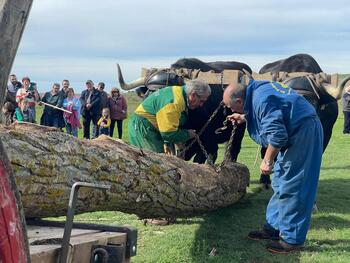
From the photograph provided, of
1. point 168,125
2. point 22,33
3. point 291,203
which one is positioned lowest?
point 291,203

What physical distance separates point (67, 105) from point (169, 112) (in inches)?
301

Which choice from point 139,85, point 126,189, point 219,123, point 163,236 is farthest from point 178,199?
point 139,85

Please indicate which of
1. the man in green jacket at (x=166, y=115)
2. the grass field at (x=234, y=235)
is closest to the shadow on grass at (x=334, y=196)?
the grass field at (x=234, y=235)

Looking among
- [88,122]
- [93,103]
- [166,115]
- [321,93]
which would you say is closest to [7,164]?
[166,115]

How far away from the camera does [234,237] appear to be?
5.67 meters

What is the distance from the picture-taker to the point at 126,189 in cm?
455

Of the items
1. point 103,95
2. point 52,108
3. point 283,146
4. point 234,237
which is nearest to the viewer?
point 283,146

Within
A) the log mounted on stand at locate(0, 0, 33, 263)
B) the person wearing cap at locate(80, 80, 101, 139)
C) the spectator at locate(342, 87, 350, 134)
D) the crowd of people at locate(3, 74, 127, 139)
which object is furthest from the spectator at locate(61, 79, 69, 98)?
the log mounted on stand at locate(0, 0, 33, 263)

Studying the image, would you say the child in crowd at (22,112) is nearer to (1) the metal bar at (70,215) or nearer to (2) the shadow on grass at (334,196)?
(2) the shadow on grass at (334,196)

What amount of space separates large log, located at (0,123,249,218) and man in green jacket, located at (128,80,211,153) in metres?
0.60

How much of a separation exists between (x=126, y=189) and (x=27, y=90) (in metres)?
8.09

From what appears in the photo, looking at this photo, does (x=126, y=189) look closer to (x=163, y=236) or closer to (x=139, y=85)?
(x=163, y=236)

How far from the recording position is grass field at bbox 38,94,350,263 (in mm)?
4996

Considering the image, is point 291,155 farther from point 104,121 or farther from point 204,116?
point 104,121
